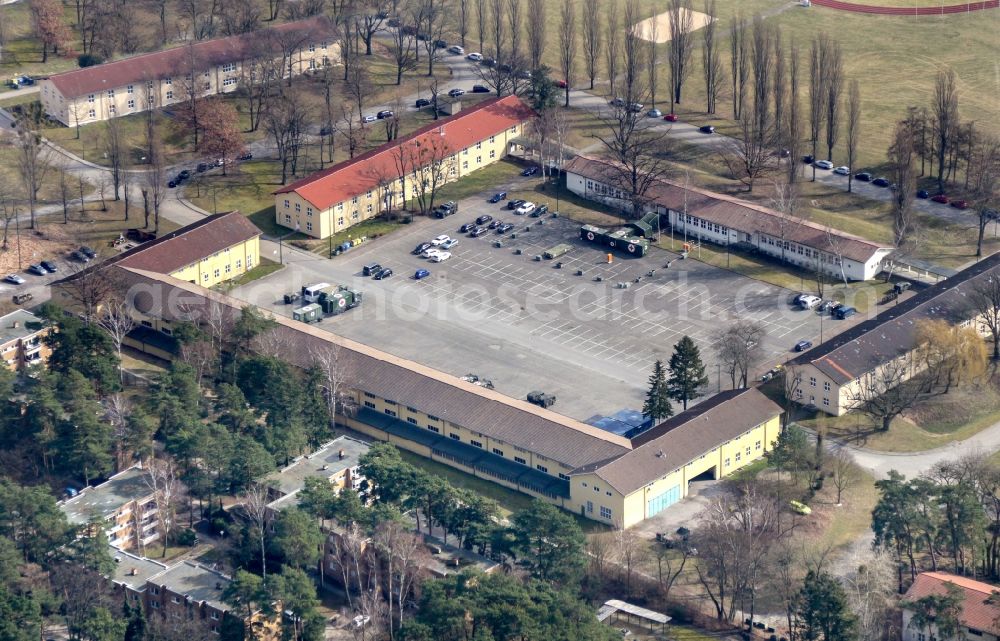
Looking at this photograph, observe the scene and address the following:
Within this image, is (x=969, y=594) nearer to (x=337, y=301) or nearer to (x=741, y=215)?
(x=741, y=215)

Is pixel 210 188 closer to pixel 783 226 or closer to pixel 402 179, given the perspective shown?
pixel 402 179

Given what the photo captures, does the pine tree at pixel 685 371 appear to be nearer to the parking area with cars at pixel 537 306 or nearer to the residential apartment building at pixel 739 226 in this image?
the parking area with cars at pixel 537 306

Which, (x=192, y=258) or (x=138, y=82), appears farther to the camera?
(x=138, y=82)

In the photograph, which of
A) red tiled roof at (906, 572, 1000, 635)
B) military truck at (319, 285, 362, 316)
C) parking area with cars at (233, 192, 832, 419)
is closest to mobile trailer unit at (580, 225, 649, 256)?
parking area with cars at (233, 192, 832, 419)

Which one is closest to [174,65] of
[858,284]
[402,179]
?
[402,179]

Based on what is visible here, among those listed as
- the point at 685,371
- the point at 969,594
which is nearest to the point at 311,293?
the point at 685,371

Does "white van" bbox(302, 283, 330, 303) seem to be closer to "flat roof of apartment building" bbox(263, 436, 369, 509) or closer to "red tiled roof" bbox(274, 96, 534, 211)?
"red tiled roof" bbox(274, 96, 534, 211)

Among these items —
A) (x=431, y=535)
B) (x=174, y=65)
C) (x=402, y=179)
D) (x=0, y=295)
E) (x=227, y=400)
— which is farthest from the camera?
(x=174, y=65)
